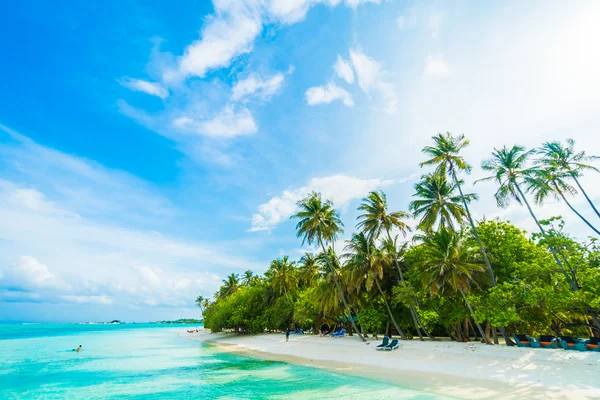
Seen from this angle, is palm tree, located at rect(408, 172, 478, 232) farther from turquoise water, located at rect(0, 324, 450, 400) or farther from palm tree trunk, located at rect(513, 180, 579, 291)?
turquoise water, located at rect(0, 324, 450, 400)

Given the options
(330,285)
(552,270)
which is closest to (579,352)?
(552,270)

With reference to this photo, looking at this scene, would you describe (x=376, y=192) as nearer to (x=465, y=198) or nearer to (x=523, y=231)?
(x=465, y=198)

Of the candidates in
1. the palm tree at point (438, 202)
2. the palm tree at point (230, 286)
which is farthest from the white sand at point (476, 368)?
the palm tree at point (230, 286)

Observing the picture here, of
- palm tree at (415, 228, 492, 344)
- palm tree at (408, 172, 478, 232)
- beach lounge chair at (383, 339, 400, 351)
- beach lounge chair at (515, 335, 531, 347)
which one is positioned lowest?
beach lounge chair at (383, 339, 400, 351)

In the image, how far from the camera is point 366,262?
82.6ft

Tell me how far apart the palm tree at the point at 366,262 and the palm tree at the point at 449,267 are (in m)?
3.65

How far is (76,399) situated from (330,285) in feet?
65.0

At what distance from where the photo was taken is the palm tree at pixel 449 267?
19891mm

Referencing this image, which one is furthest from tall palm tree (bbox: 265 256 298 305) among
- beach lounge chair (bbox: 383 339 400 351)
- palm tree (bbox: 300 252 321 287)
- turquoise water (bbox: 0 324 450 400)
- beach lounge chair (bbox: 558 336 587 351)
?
beach lounge chair (bbox: 558 336 587 351)

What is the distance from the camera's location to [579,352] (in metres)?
15.0

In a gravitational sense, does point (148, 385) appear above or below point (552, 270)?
below

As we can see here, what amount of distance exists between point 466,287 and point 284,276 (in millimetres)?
23761

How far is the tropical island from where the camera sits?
15.6 metres

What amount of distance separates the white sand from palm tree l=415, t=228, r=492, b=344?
3.63 metres
